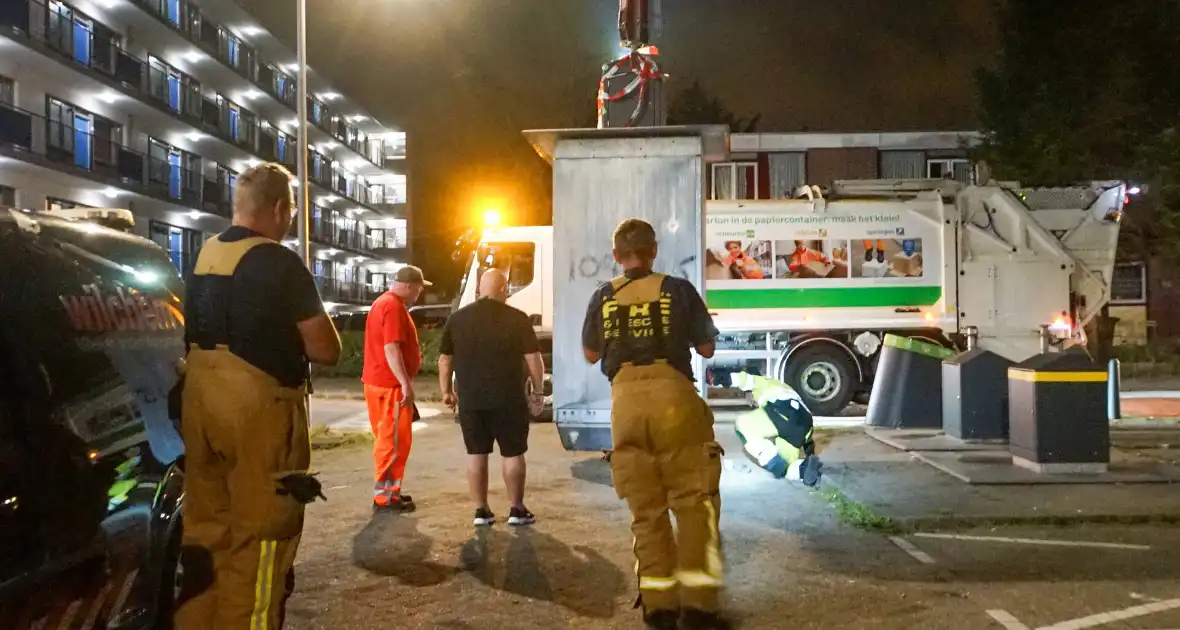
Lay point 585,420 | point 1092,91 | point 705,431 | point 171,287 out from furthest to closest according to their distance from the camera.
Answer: point 1092,91 → point 585,420 → point 705,431 → point 171,287

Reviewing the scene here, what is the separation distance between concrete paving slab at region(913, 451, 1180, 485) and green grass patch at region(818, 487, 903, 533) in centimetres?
137

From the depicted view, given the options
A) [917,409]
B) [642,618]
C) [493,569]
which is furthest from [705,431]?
[917,409]

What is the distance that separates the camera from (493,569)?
588cm

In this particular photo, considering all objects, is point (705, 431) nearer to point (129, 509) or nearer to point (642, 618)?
point (642, 618)

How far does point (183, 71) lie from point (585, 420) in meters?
35.9

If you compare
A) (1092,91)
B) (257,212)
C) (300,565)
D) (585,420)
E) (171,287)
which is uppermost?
(1092,91)

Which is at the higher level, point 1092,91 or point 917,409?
point 1092,91

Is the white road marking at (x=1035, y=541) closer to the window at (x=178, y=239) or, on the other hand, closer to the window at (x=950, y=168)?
the window at (x=950, y=168)

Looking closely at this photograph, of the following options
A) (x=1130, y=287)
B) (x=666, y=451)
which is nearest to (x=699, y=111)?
(x=1130, y=287)

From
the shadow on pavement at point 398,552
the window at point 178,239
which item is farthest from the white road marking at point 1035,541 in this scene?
the window at point 178,239

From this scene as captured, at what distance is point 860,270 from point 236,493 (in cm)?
1206

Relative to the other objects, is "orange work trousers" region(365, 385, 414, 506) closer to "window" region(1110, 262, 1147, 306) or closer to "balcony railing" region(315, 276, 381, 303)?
"window" region(1110, 262, 1147, 306)

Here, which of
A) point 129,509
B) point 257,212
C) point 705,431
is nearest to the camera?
point 129,509

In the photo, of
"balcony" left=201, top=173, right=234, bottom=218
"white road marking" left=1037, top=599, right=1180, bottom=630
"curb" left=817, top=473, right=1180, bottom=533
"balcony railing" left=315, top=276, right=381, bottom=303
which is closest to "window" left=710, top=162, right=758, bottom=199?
"curb" left=817, top=473, right=1180, bottom=533
